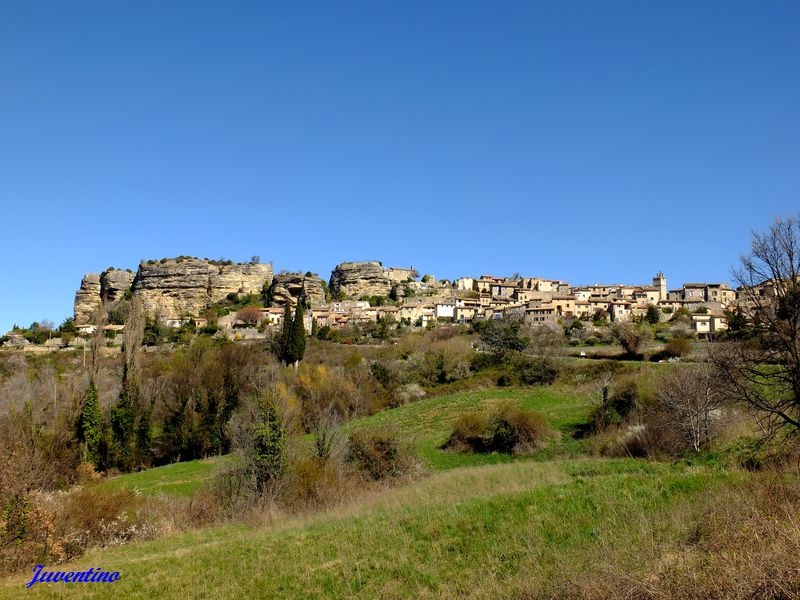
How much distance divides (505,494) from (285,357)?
4141 centimetres

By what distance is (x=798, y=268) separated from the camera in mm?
13383

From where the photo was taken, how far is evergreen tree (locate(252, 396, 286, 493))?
20.7 meters

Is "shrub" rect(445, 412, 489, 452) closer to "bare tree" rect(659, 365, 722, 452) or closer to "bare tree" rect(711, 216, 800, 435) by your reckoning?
"bare tree" rect(659, 365, 722, 452)

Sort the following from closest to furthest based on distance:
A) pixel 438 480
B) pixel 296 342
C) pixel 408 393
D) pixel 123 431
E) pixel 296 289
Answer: pixel 438 480 → pixel 123 431 → pixel 408 393 → pixel 296 342 → pixel 296 289

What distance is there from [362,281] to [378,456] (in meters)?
93.0

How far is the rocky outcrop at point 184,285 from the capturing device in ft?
336

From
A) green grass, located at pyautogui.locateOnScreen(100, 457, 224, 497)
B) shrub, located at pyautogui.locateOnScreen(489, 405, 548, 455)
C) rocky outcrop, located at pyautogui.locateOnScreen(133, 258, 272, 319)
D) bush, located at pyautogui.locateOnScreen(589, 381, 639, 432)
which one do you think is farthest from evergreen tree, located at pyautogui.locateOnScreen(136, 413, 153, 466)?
rocky outcrop, located at pyautogui.locateOnScreen(133, 258, 272, 319)

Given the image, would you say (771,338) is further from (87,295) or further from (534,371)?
(87,295)

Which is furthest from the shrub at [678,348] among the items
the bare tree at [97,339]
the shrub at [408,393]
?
the bare tree at [97,339]

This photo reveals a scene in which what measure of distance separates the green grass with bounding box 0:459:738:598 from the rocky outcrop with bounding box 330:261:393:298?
99.8m

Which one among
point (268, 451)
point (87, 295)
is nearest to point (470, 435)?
point (268, 451)

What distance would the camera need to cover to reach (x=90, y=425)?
33.5 m

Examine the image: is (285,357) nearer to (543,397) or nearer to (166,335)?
(543,397)

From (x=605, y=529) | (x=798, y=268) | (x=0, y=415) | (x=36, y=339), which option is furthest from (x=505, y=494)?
(x=36, y=339)
